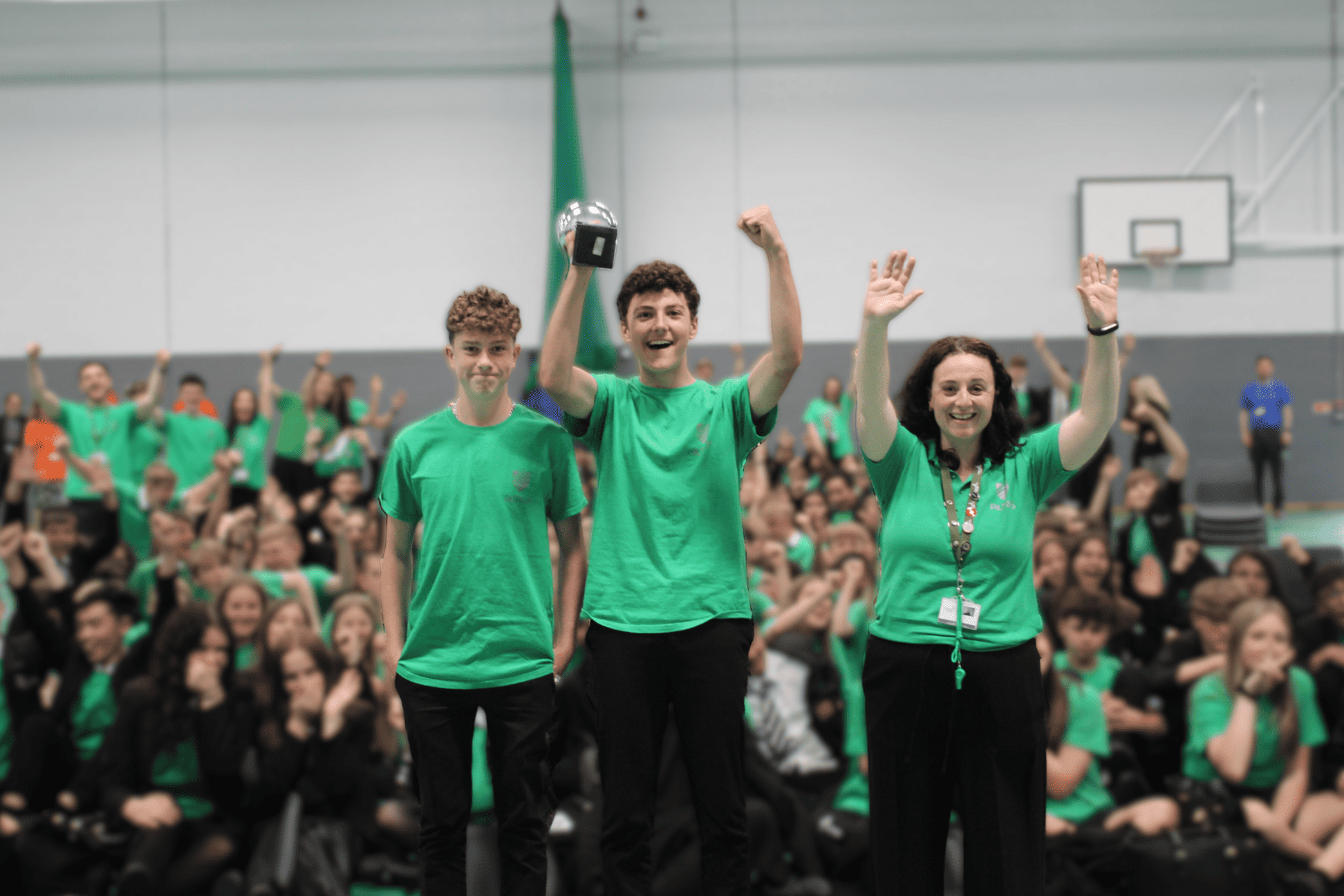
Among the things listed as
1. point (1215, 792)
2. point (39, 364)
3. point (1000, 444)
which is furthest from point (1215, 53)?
point (39, 364)

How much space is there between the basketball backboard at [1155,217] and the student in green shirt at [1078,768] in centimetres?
731

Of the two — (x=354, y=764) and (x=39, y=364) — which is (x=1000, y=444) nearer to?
(x=354, y=764)

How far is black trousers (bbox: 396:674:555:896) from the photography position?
2156mm

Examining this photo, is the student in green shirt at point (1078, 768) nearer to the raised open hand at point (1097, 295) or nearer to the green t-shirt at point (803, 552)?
the green t-shirt at point (803, 552)

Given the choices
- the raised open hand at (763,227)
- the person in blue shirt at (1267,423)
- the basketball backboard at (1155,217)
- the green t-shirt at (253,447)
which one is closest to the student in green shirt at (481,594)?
the raised open hand at (763,227)

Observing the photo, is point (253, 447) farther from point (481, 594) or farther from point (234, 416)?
point (481, 594)

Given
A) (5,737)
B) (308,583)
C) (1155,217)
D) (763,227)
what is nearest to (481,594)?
(763,227)

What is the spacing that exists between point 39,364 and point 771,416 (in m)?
10.5

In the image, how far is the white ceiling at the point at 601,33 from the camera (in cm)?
1030

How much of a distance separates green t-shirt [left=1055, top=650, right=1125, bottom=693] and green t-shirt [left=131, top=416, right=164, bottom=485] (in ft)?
20.2

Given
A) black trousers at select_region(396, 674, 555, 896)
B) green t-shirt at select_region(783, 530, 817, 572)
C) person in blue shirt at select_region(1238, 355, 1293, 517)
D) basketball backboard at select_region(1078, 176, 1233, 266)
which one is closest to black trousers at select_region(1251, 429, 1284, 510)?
person in blue shirt at select_region(1238, 355, 1293, 517)

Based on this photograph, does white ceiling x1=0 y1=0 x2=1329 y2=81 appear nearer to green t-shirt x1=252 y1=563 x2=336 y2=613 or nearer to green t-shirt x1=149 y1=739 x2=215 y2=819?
green t-shirt x1=252 y1=563 x2=336 y2=613

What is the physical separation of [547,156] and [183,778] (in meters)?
7.56

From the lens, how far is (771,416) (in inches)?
91.3
